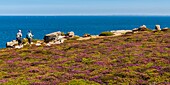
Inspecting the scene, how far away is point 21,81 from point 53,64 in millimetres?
9663

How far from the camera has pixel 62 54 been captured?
46.8 metres

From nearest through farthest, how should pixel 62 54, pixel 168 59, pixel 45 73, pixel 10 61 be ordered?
pixel 45 73 → pixel 168 59 → pixel 10 61 → pixel 62 54

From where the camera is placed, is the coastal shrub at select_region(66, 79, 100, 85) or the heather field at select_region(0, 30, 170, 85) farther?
the heather field at select_region(0, 30, 170, 85)

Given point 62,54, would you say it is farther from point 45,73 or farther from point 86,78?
point 86,78

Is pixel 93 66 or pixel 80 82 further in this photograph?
pixel 93 66

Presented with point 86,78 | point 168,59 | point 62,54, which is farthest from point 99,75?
point 62,54

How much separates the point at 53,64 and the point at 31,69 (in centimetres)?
398

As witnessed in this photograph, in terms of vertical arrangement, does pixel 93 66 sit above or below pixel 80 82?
below

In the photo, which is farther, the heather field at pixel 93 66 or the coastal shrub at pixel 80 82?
the heather field at pixel 93 66

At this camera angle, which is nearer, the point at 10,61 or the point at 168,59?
the point at 168,59

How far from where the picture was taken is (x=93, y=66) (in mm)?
37031

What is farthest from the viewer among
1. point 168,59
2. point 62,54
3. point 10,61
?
point 62,54

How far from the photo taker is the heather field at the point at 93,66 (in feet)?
97.6

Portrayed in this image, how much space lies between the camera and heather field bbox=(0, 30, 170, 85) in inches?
1171
